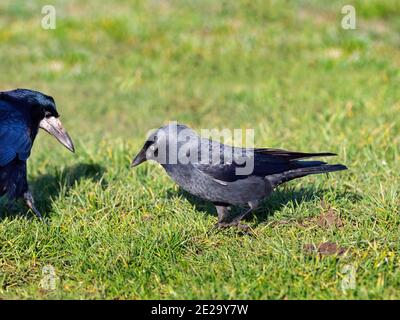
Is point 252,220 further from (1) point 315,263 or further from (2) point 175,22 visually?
(2) point 175,22

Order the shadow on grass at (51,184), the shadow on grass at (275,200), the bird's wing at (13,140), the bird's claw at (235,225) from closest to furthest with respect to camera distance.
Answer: the bird's claw at (235,225)
the bird's wing at (13,140)
the shadow on grass at (275,200)
the shadow on grass at (51,184)

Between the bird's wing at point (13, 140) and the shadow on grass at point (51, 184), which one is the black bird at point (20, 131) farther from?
the shadow on grass at point (51, 184)

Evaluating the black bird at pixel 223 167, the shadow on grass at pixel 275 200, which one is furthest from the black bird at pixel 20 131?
the shadow on grass at pixel 275 200

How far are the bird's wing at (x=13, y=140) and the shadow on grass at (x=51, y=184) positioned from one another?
53cm

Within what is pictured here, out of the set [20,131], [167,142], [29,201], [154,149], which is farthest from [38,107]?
[167,142]

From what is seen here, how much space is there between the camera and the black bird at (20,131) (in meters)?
5.47

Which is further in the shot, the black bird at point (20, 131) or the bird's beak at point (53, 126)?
the bird's beak at point (53, 126)

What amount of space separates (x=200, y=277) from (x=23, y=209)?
2.16 meters

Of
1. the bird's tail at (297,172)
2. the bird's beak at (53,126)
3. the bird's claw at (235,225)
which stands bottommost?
the bird's claw at (235,225)

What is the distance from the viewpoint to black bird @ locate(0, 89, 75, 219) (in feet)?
18.0

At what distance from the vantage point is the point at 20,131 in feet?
18.4

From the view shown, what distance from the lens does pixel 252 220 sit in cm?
560

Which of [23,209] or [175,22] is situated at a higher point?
[175,22]
